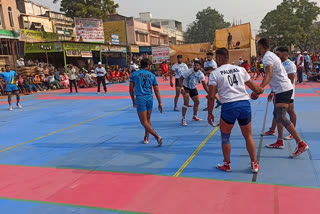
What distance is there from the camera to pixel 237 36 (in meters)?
36.1

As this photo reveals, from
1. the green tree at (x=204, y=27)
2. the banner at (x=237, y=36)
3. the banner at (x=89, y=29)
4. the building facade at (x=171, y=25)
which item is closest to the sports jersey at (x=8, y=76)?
the banner at (x=89, y=29)

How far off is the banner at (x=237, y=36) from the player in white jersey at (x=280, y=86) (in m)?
32.3

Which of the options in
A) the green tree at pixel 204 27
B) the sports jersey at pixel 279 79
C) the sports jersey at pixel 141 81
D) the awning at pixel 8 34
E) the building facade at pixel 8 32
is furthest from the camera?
the green tree at pixel 204 27

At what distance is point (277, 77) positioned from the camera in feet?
15.6

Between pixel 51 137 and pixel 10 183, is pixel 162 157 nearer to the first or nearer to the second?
pixel 10 183

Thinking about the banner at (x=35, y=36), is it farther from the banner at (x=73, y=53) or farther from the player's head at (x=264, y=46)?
the player's head at (x=264, y=46)

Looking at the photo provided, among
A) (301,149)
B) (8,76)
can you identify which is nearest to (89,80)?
(8,76)

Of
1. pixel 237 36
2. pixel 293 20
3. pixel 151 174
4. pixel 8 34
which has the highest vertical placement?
pixel 293 20

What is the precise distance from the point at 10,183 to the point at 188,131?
13.0ft

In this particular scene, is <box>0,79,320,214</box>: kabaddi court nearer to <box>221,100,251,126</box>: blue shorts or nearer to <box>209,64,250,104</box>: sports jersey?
<box>221,100,251,126</box>: blue shorts

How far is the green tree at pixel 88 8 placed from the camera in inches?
1452

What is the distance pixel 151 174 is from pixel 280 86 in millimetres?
2638

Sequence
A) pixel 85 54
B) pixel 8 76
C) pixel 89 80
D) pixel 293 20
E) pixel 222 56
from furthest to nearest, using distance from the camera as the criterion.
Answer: pixel 293 20 → pixel 85 54 → pixel 89 80 → pixel 8 76 → pixel 222 56

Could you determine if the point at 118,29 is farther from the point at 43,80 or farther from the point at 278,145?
the point at 278,145
